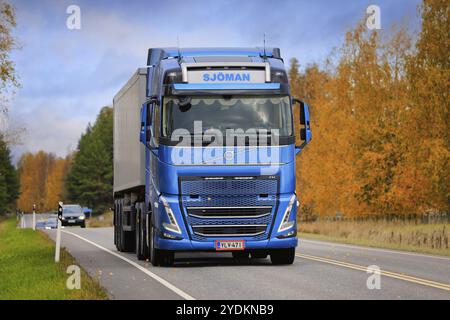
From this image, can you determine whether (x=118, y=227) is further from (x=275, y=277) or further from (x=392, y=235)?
(x=275, y=277)

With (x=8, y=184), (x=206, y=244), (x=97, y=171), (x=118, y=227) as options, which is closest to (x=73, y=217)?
(x=118, y=227)

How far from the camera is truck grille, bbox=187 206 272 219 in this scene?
17422mm

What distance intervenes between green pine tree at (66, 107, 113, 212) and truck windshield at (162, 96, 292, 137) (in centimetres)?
9552

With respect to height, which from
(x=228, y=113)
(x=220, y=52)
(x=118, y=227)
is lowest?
(x=118, y=227)

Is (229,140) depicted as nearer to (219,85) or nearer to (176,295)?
(219,85)

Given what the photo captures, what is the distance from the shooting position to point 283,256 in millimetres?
18688

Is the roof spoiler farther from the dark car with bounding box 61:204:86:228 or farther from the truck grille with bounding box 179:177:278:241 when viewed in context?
the dark car with bounding box 61:204:86:228

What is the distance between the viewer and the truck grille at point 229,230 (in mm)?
17469

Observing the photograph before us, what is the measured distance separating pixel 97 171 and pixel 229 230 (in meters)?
99.2

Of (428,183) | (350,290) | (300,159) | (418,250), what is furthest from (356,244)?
(300,159)

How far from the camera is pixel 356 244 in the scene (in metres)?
29.0

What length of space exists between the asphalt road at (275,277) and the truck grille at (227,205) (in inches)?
30.1

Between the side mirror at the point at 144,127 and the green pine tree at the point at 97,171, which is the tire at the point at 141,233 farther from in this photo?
the green pine tree at the point at 97,171

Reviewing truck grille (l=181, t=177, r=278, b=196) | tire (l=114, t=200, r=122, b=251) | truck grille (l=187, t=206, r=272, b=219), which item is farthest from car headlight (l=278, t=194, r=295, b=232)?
tire (l=114, t=200, r=122, b=251)
